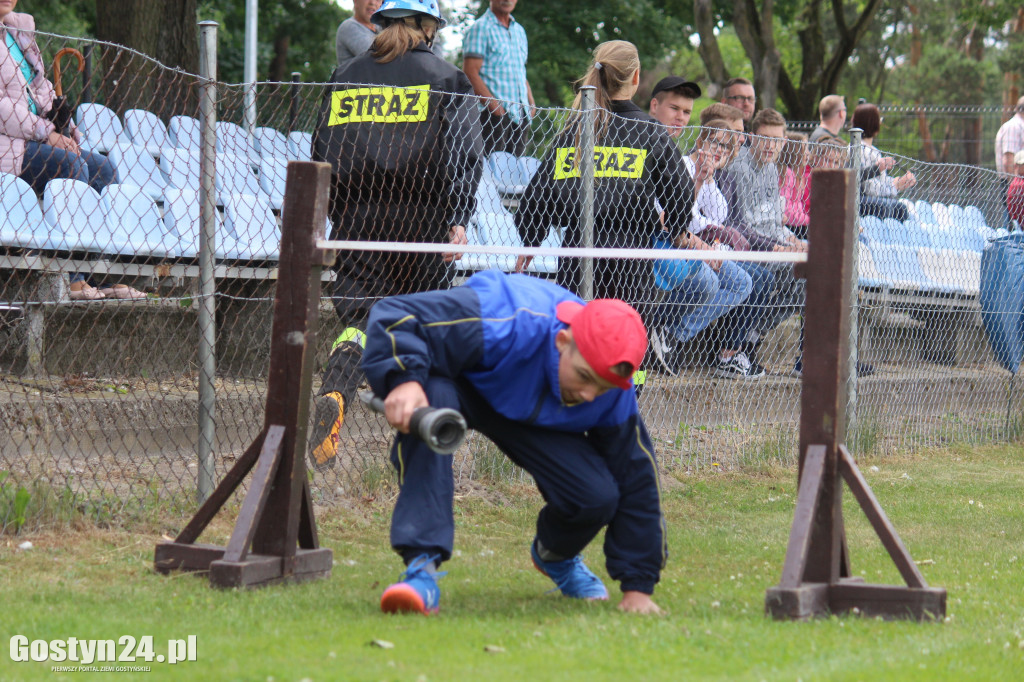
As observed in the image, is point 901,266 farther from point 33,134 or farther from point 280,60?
point 280,60

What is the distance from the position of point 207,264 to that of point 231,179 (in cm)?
165

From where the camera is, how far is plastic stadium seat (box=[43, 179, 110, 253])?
5777mm

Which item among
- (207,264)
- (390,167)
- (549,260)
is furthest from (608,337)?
Answer: (549,260)

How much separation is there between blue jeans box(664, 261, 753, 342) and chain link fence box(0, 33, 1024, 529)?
0.02m

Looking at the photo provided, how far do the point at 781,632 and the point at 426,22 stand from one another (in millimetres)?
3728

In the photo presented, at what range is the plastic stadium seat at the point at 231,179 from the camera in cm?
664

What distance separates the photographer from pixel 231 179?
693cm

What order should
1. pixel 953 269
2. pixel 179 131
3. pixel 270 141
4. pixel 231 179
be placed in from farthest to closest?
pixel 953 269 < pixel 270 141 < pixel 179 131 < pixel 231 179

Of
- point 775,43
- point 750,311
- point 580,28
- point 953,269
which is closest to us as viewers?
point 750,311

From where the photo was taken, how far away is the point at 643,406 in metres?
7.93

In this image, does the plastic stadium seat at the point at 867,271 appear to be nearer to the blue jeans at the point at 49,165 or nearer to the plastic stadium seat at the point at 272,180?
the plastic stadium seat at the point at 272,180

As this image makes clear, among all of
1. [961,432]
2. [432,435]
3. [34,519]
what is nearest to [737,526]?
[432,435]

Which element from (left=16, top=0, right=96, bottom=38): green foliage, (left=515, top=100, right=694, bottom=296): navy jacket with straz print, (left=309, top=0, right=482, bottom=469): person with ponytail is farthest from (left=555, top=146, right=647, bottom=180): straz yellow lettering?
(left=16, top=0, right=96, bottom=38): green foliage

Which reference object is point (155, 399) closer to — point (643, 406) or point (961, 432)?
point (643, 406)
